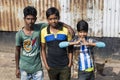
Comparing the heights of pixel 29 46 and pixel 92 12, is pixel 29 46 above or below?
below

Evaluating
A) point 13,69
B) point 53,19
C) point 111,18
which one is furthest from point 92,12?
point 53,19

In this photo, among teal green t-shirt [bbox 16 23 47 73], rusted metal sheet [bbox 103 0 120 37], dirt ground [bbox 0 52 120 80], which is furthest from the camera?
rusted metal sheet [bbox 103 0 120 37]

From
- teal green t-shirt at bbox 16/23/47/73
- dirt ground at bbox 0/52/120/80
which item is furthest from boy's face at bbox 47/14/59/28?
dirt ground at bbox 0/52/120/80

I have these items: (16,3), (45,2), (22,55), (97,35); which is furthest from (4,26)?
(22,55)

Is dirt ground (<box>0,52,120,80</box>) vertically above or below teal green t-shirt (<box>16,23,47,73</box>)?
below

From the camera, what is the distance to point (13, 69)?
770 centimetres

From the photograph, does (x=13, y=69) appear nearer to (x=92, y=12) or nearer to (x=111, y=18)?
(x=92, y=12)

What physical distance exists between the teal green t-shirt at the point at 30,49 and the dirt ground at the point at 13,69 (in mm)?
2455

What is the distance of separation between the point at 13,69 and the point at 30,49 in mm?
3368

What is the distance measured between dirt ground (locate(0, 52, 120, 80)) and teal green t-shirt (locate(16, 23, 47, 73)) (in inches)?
96.7

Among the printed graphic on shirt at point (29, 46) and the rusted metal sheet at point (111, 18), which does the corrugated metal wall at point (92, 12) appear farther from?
the printed graphic on shirt at point (29, 46)

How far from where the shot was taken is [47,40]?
4465mm

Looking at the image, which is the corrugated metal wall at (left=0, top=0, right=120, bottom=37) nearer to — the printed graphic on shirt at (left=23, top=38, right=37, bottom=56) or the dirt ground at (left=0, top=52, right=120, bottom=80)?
the dirt ground at (left=0, top=52, right=120, bottom=80)

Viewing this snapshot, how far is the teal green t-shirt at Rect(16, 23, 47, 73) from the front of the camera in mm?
4445
